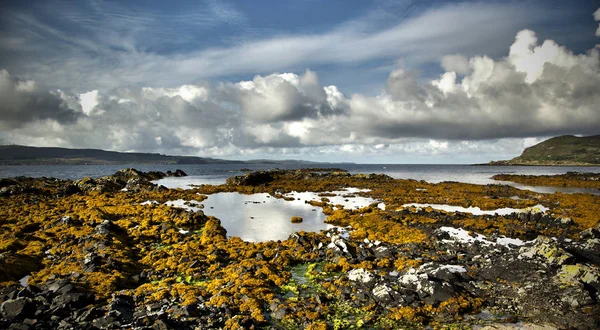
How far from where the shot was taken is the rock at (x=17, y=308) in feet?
38.8

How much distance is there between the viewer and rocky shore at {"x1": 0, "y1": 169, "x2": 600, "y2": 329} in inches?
499

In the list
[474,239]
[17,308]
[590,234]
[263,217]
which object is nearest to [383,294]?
[474,239]

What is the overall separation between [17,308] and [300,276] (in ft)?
43.2

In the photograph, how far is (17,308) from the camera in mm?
12133

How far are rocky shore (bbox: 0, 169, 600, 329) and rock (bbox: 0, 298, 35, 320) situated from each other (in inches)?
1.6

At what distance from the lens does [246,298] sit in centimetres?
1433

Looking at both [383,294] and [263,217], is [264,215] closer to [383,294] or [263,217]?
[263,217]

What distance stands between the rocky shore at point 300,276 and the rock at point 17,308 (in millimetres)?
41

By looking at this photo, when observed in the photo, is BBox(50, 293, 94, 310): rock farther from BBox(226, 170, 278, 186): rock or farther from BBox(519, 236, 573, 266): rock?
BBox(226, 170, 278, 186): rock

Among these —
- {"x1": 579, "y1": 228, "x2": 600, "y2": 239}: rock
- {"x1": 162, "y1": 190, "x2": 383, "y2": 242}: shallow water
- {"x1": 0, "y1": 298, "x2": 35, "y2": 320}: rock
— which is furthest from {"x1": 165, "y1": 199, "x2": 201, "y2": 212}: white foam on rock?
{"x1": 579, "y1": 228, "x2": 600, "y2": 239}: rock

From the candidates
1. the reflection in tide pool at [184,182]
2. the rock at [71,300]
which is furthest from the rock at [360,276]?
the reflection in tide pool at [184,182]

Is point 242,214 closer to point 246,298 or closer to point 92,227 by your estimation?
point 92,227

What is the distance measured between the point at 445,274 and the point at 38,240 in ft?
97.9

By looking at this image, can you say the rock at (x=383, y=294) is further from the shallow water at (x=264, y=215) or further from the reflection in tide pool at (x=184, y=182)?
the reflection in tide pool at (x=184, y=182)
